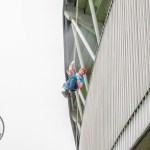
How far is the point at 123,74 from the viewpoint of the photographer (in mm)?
5730

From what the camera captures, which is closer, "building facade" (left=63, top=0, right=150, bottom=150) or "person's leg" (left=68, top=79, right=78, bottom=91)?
"building facade" (left=63, top=0, right=150, bottom=150)

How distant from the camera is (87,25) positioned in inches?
508

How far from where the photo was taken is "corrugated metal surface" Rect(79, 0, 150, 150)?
4859 millimetres

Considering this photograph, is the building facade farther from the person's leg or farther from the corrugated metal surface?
the person's leg

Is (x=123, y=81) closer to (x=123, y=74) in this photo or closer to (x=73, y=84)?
(x=123, y=74)

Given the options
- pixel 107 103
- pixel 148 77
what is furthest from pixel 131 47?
pixel 107 103

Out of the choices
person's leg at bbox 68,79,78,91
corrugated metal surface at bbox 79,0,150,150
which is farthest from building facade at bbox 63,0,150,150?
person's leg at bbox 68,79,78,91

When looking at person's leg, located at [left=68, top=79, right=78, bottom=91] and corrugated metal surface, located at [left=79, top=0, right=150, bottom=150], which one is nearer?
corrugated metal surface, located at [left=79, top=0, right=150, bottom=150]

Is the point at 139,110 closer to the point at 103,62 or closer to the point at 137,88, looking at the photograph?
the point at 137,88

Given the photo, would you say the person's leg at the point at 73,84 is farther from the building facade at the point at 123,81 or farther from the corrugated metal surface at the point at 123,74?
the corrugated metal surface at the point at 123,74

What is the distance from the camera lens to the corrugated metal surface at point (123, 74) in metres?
4.86

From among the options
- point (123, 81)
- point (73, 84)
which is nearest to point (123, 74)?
point (123, 81)

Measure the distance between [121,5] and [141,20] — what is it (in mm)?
1121

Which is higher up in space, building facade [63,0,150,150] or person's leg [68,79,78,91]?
building facade [63,0,150,150]
